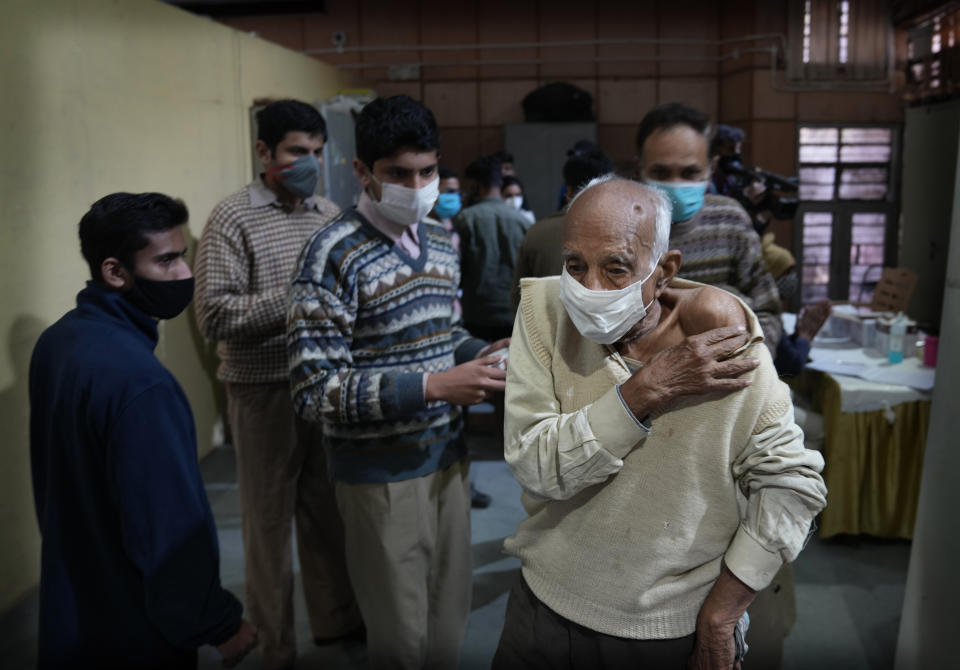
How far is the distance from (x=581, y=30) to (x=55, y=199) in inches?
234

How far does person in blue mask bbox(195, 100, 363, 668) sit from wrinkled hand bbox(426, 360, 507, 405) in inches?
29.4

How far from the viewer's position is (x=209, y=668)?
7.57 ft

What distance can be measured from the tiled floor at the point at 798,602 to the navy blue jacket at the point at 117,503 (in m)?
0.47

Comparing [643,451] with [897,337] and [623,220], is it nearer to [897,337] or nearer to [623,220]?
[623,220]

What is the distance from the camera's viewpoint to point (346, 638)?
2520 mm

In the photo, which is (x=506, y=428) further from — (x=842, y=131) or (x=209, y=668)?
(x=842, y=131)

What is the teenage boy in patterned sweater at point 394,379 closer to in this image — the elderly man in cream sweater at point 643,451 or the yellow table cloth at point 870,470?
the elderly man in cream sweater at point 643,451

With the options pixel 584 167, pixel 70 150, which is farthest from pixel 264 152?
pixel 584 167

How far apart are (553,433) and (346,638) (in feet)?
5.49

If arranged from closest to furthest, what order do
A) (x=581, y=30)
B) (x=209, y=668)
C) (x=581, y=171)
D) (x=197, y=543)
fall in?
(x=197, y=543), (x=209, y=668), (x=581, y=171), (x=581, y=30)

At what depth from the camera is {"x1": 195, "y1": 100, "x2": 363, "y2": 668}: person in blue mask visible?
7.25ft

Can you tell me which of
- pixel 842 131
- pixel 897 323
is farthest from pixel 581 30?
pixel 897 323

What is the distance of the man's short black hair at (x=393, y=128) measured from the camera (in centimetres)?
169

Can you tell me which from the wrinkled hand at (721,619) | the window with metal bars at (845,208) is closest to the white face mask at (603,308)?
the wrinkled hand at (721,619)
